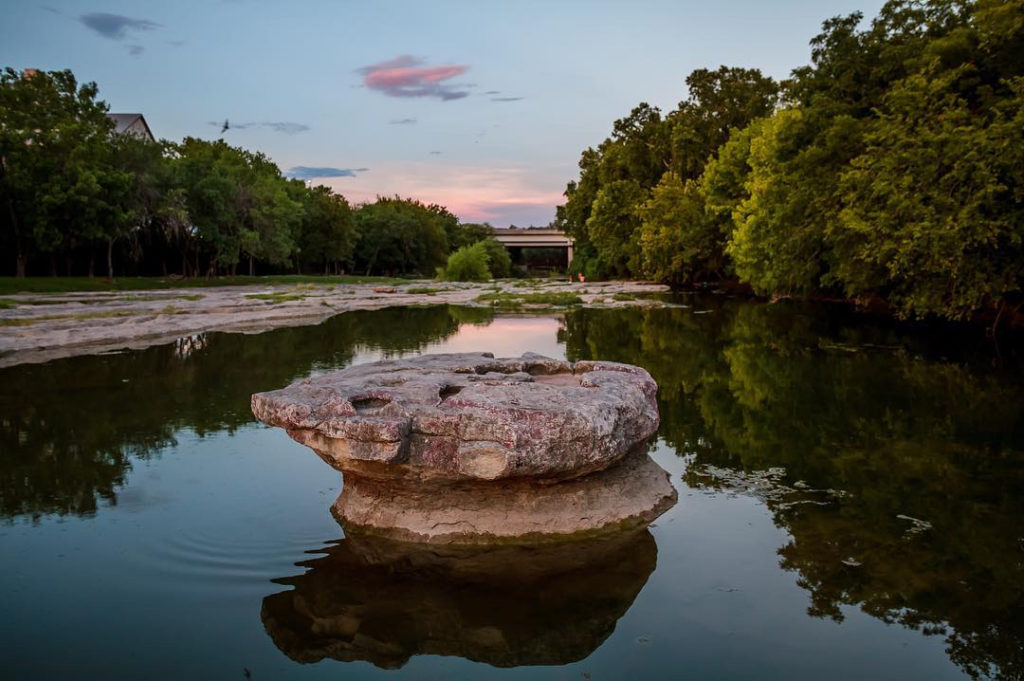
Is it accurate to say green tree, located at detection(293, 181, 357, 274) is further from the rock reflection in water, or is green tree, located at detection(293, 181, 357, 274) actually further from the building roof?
the rock reflection in water

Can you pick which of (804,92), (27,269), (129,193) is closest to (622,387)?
(804,92)

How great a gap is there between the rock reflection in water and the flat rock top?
76 cm

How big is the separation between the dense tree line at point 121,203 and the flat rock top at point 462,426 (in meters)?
40.2

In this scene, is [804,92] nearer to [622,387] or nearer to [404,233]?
[622,387]

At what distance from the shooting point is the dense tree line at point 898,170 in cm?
1791

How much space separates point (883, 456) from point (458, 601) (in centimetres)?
660

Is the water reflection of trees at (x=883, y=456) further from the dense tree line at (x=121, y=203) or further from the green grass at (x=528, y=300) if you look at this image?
the dense tree line at (x=121, y=203)

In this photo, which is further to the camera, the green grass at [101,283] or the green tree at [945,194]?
the green grass at [101,283]

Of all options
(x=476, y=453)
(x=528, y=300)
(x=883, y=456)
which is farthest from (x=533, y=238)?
(x=476, y=453)

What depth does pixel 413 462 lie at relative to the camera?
6.75 metres

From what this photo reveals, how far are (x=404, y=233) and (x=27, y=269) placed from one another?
5069cm

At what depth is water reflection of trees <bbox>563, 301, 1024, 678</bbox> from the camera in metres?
5.71

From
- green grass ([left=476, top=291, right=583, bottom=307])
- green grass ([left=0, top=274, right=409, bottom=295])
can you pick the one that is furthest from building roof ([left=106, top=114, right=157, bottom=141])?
green grass ([left=476, top=291, right=583, bottom=307])

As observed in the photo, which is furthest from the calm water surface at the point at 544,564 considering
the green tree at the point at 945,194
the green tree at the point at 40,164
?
the green tree at the point at 40,164
